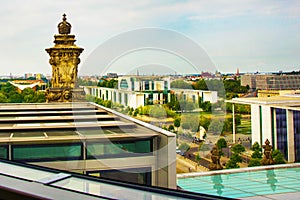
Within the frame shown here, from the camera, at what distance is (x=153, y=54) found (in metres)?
3.55

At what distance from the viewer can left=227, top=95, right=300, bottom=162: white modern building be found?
13.7 m

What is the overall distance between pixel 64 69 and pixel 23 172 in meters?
9.65

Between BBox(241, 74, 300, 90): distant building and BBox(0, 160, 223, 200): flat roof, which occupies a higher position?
BBox(241, 74, 300, 90): distant building

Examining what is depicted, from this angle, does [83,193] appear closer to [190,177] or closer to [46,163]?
[46,163]

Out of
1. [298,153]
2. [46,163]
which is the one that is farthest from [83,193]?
[298,153]

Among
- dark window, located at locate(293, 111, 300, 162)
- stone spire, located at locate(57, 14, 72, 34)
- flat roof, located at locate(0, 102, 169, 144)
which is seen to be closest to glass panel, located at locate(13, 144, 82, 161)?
flat roof, located at locate(0, 102, 169, 144)

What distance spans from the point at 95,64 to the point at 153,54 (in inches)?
25.4

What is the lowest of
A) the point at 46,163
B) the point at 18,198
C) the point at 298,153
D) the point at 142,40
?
the point at 298,153

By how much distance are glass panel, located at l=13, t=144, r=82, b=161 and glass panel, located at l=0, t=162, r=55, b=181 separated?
82.0 inches

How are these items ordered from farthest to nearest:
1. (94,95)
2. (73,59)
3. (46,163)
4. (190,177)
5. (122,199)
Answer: (73,59), (94,95), (190,177), (46,163), (122,199)

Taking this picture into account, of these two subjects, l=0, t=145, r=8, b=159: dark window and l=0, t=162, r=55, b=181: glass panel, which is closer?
l=0, t=162, r=55, b=181: glass panel

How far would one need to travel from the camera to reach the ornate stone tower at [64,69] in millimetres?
9652

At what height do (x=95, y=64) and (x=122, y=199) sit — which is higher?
(x=95, y=64)

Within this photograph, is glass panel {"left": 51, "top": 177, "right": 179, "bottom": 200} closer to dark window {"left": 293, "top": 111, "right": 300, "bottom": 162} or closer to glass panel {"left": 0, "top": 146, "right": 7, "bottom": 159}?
glass panel {"left": 0, "top": 146, "right": 7, "bottom": 159}
